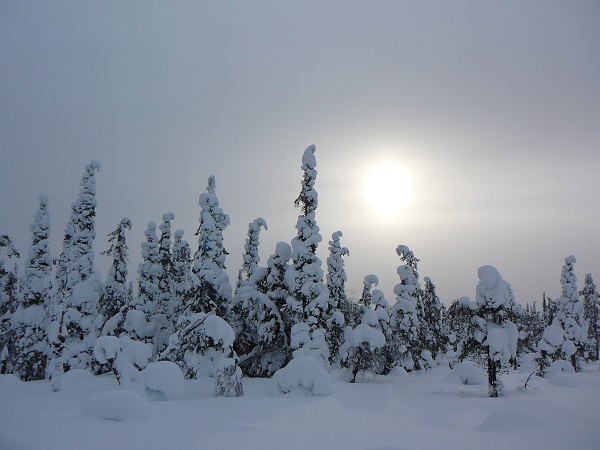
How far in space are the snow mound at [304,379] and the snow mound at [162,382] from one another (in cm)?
452

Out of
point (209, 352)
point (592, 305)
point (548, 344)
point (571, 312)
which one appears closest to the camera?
point (209, 352)

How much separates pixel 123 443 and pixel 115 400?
8.30 feet

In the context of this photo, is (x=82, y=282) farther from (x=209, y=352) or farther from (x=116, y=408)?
(x=116, y=408)

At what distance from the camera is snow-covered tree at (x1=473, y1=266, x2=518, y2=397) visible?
69.2 ft

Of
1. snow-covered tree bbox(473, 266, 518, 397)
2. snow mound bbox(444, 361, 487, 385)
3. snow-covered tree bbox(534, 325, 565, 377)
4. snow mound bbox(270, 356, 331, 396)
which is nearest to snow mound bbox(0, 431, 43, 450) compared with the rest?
snow mound bbox(270, 356, 331, 396)

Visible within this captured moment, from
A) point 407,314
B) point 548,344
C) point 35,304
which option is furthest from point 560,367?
point 35,304

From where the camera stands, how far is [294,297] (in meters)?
27.0

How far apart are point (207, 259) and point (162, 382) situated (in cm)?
1043

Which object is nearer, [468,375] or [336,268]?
[468,375]

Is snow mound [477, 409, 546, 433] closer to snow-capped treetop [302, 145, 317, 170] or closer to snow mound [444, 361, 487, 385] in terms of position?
snow mound [444, 361, 487, 385]

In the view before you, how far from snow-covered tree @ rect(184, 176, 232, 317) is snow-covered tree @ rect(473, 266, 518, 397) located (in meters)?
15.3

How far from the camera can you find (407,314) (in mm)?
33469

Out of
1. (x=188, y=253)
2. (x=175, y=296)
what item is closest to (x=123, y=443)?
(x=175, y=296)

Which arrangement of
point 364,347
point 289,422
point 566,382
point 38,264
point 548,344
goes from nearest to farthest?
point 289,422
point 566,382
point 364,347
point 38,264
point 548,344
